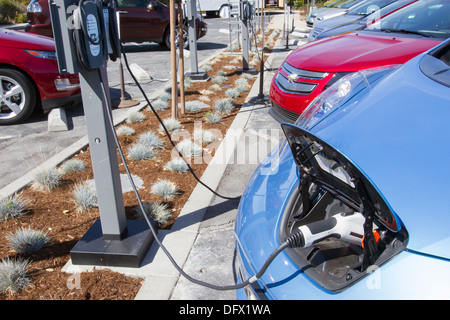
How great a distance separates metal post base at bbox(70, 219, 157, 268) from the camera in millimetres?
2752

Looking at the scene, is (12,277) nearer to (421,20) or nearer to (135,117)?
(135,117)

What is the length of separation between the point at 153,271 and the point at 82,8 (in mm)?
1698

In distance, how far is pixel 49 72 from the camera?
18.8 feet

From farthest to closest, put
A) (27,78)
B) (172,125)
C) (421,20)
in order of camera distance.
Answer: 1. (27,78)
2. (172,125)
3. (421,20)

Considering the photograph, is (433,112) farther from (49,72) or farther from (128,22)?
(128,22)

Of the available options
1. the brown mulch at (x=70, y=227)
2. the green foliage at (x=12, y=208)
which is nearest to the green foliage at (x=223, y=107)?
the brown mulch at (x=70, y=227)

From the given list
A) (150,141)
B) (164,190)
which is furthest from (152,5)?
(164,190)

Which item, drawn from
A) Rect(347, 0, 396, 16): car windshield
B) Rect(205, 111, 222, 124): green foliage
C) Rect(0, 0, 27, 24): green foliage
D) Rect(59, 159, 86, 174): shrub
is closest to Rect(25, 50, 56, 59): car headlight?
Rect(59, 159, 86, 174): shrub

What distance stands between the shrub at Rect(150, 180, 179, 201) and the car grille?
1772mm

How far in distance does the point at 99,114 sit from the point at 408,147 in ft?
6.04

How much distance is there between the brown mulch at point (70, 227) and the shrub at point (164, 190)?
53 millimetres

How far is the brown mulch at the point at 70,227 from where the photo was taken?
8.40 ft

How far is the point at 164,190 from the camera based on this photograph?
3738 millimetres

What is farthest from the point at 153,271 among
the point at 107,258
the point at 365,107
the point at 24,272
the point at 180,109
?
the point at 180,109
